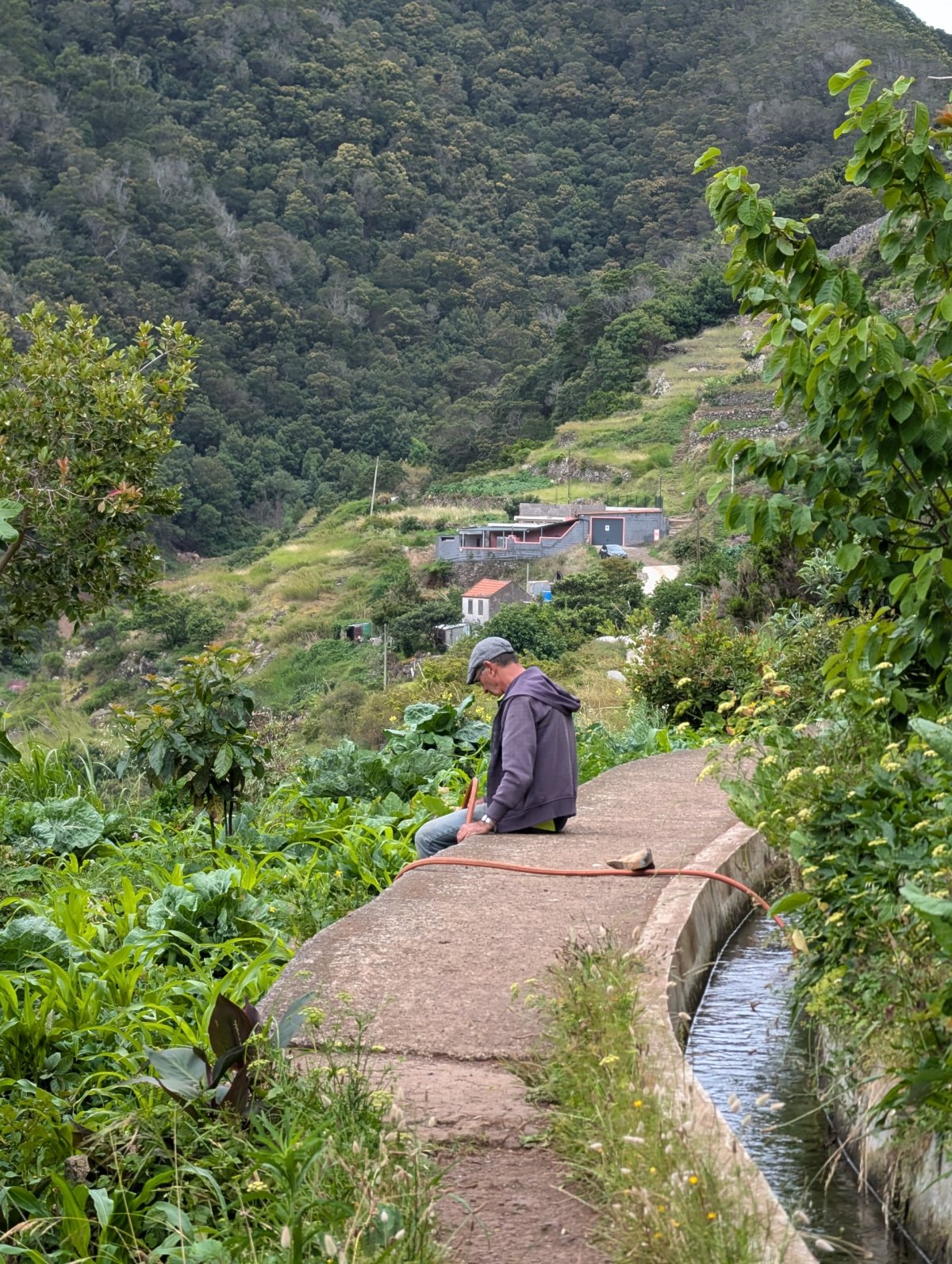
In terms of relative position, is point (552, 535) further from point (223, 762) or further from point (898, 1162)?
point (898, 1162)

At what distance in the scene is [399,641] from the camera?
1953 inches

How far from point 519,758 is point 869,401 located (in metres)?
2.57

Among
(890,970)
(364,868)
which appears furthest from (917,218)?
(364,868)

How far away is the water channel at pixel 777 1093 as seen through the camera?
305 centimetres

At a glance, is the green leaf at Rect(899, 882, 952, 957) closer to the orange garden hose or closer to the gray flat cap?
the orange garden hose

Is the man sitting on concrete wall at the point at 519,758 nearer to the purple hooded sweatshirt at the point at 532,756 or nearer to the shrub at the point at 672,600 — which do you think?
the purple hooded sweatshirt at the point at 532,756

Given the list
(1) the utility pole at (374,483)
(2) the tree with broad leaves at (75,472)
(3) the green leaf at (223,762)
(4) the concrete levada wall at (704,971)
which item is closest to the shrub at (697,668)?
(2) the tree with broad leaves at (75,472)

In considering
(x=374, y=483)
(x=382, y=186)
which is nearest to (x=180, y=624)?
(x=374, y=483)

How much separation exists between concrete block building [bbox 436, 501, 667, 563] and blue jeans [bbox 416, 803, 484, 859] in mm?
51551

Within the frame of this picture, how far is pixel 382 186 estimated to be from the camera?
102m

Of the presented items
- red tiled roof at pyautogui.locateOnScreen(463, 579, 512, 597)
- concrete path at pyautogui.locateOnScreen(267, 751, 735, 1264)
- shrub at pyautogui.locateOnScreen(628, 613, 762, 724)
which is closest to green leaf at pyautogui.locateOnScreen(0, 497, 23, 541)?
concrete path at pyautogui.locateOnScreen(267, 751, 735, 1264)

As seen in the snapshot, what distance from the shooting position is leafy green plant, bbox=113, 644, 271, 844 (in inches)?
244

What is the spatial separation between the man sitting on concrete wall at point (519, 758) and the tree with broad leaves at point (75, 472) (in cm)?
299

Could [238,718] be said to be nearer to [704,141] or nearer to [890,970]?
[890,970]
